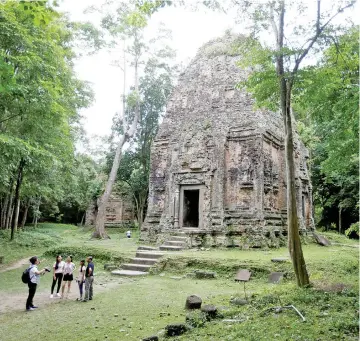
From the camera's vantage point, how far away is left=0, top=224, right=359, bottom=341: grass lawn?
543 cm

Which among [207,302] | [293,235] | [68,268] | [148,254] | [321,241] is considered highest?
[293,235]

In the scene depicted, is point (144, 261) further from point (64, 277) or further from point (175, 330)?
point (175, 330)

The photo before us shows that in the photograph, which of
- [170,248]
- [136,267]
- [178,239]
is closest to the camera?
[136,267]

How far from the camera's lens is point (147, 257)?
45.9ft

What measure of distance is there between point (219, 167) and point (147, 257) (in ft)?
20.6

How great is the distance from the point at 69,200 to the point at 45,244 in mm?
21260

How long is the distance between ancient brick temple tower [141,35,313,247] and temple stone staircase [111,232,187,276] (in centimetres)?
72

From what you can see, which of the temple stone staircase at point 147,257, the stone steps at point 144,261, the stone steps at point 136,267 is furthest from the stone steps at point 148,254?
the stone steps at point 136,267

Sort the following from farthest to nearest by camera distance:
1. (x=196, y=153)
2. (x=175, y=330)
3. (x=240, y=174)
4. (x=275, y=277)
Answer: (x=196, y=153) < (x=240, y=174) < (x=275, y=277) < (x=175, y=330)

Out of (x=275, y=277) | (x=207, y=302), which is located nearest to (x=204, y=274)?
(x=275, y=277)

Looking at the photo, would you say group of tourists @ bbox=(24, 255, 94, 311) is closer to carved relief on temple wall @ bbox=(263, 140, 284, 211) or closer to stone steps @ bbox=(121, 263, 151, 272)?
stone steps @ bbox=(121, 263, 151, 272)

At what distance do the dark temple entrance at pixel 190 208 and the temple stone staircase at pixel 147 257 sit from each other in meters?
2.34

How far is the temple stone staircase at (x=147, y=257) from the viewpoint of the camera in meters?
12.7

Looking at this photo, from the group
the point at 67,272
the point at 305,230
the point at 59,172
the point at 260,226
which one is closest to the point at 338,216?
the point at 305,230
